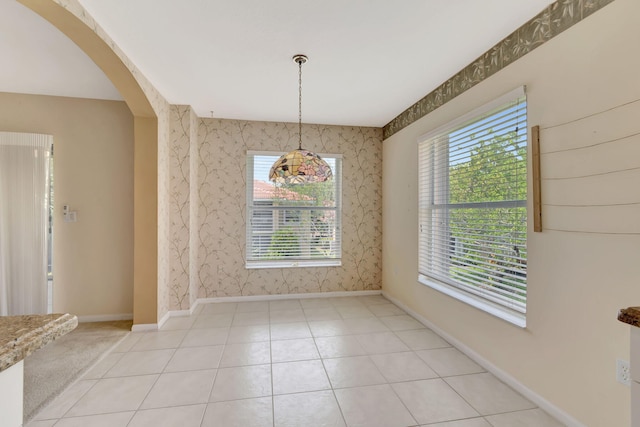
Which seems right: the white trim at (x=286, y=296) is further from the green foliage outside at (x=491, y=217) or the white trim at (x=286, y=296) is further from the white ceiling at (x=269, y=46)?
the white ceiling at (x=269, y=46)

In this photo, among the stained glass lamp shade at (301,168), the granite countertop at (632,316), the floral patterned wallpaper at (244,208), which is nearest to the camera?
the granite countertop at (632,316)

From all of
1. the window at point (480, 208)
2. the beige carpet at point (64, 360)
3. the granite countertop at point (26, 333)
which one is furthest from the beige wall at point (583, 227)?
the beige carpet at point (64, 360)

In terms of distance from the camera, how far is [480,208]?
2.47 m

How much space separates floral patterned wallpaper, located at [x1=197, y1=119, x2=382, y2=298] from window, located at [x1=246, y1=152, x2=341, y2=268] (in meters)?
0.11

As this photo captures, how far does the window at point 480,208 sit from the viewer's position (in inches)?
82.4

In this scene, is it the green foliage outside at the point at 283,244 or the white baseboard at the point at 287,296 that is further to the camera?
the green foliage outside at the point at 283,244

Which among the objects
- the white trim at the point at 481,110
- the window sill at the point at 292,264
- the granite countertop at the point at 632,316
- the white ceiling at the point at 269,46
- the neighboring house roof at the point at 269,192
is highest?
the white ceiling at the point at 269,46

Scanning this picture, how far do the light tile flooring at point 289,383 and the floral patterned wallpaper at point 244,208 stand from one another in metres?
0.96

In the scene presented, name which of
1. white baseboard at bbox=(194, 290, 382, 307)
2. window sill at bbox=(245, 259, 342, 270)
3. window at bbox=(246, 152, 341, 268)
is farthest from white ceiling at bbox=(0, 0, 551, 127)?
white baseboard at bbox=(194, 290, 382, 307)

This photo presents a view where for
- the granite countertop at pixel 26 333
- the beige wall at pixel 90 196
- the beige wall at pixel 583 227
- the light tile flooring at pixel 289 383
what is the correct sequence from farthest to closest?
the beige wall at pixel 90 196 → the light tile flooring at pixel 289 383 → the beige wall at pixel 583 227 → the granite countertop at pixel 26 333

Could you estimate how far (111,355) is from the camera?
2.60m

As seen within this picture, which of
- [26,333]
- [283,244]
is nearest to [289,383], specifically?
[26,333]

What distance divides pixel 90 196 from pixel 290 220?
95.9 inches

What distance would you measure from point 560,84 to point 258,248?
3.65m
